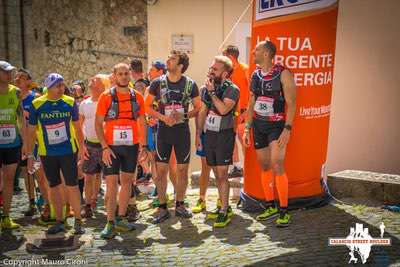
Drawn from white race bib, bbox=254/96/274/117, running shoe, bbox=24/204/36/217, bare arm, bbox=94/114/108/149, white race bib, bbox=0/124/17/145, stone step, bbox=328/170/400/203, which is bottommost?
running shoe, bbox=24/204/36/217

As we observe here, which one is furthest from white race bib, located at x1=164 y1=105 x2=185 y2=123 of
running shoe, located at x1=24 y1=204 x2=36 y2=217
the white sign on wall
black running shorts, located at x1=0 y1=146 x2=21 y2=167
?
the white sign on wall

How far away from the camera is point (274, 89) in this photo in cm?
686

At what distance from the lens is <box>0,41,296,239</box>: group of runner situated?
6.72 metres

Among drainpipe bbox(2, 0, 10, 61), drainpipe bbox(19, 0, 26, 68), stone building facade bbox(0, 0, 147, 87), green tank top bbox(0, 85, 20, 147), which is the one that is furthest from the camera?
drainpipe bbox(2, 0, 10, 61)

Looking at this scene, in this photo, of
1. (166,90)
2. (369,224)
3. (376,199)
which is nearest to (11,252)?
(166,90)

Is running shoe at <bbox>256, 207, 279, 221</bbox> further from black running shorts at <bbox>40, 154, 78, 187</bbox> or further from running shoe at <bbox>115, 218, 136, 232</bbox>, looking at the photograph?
black running shorts at <bbox>40, 154, 78, 187</bbox>

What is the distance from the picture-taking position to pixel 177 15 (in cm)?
1166

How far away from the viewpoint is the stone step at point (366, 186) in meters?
7.68

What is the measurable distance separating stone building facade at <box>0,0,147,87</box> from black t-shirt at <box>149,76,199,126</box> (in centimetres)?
480

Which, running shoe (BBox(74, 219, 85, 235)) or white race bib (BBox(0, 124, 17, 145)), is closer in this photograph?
running shoe (BBox(74, 219, 85, 235))

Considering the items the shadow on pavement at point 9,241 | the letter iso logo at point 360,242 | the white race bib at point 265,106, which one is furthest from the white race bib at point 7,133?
the letter iso logo at point 360,242

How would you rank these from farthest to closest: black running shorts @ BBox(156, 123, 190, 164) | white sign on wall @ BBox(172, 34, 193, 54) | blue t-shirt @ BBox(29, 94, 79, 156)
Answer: white sign on wall @ BBox(172, 34, 193, 54) → black running shorts @ BBox(156, 123, 190, 164) → blue t-shirt @ BBox(29, 94, 79, 156)

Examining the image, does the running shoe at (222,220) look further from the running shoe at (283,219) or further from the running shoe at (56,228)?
the running shoe at (56,228)

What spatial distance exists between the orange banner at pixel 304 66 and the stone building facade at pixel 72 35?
5.17m
